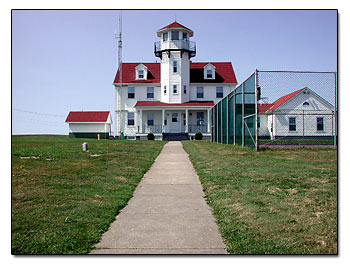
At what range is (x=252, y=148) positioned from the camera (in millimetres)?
14383

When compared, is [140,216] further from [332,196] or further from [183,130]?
[183,130]

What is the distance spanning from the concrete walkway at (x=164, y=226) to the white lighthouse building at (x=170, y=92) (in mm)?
31163

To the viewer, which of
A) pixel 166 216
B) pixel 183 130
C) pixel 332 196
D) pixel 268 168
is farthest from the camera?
pixel 183 130

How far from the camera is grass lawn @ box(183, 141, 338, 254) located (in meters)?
3.53

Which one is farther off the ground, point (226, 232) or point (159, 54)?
point (159, 54)

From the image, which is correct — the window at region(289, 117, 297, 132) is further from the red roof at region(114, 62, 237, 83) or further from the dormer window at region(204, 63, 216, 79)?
the dormer window at region(204, 63, 216, 79)

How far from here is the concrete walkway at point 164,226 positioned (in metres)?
3.49

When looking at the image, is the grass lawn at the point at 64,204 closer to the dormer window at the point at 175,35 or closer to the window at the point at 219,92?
the dormer window at the point at 175,35

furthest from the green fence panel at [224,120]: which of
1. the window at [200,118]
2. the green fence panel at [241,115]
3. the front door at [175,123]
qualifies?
the front door at [175,123]

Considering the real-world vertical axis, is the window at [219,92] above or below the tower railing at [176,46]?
below

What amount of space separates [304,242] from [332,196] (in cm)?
214

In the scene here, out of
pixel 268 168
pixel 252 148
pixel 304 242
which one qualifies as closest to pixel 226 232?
pixel 304 242

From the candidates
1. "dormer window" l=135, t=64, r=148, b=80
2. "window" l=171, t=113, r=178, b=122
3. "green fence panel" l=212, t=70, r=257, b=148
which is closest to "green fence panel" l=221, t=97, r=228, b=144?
A: "green fence panel" l=212, t=70, r=257, b=148

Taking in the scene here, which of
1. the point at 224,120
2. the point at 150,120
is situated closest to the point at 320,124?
the point at 224,120
